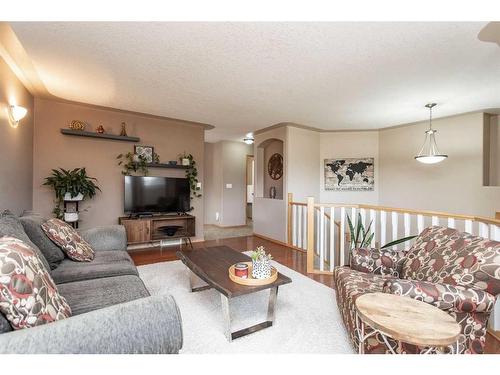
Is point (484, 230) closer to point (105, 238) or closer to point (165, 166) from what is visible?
point (105, 238)

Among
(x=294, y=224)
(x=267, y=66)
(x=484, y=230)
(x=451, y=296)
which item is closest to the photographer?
(x=451, y=296)

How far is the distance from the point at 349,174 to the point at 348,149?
578 millimetres

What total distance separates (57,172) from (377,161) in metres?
6.10

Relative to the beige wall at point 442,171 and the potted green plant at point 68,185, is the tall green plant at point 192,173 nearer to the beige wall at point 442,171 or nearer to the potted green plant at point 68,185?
the potted green plant at point 68,185

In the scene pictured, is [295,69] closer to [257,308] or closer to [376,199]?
[257,308]

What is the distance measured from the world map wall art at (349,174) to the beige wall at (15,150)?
17.1 feet

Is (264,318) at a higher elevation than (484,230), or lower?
lower

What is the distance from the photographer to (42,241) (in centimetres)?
184

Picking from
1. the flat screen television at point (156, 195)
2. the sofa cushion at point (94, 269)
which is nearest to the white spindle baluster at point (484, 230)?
the sofa cushion at point (94, 269)

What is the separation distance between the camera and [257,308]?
2154 millimetres

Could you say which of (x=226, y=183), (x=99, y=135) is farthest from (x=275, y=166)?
(x=99, y=135)

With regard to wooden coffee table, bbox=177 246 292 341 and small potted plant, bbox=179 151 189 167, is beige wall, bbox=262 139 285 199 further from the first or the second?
wooden coffee table, bbox=177 246 292 341

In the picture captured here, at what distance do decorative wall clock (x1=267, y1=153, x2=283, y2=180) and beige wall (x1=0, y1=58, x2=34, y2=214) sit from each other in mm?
4255
